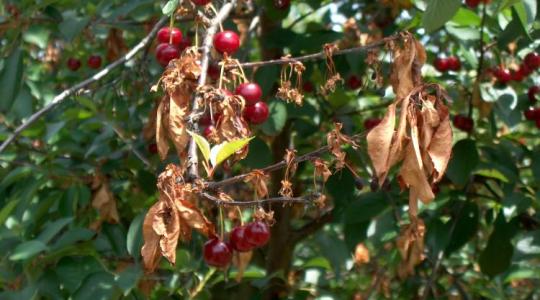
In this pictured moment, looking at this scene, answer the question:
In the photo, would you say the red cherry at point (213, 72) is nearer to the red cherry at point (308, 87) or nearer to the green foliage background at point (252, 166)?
the green foliage background at point (252, 166)

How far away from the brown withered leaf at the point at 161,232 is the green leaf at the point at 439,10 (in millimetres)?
480

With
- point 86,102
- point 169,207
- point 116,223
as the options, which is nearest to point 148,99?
point 86,102

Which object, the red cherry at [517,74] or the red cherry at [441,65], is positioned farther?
the red cherry at [441,65]

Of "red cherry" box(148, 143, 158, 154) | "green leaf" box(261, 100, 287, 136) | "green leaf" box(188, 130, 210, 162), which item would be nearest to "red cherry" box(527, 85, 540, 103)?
"green leaf" box(261, 100, 287, 136)

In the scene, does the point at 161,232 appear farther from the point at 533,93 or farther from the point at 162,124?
the point at 533,93

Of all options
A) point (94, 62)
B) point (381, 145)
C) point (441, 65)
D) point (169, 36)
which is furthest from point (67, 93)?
point (441, 65)

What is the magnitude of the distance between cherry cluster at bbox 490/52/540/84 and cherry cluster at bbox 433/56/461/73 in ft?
0.65

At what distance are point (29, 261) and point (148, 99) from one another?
0.66m

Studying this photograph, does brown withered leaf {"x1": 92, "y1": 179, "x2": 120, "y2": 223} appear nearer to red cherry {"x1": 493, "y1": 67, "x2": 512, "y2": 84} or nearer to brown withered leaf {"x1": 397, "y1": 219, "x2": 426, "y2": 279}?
brown withered leaf {"x1": 397, "y1": 219, "x2": 426, "y2": 279}

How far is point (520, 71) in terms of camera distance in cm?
232

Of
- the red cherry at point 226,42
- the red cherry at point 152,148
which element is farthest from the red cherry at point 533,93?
the red cherry at point 226,42

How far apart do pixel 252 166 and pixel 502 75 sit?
29.8 inches

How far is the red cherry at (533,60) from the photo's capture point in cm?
208

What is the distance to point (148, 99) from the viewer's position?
214 cm
